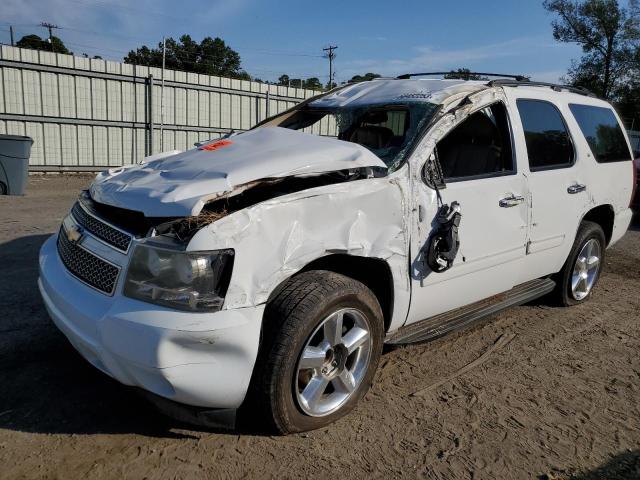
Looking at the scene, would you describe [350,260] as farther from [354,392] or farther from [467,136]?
[467,136]

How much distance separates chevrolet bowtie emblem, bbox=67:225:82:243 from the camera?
2.83 m

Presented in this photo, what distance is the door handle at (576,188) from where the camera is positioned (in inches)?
170

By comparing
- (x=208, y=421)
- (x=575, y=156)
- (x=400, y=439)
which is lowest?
(x=400, y=439)

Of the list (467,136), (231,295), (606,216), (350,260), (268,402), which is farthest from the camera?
(606,216)

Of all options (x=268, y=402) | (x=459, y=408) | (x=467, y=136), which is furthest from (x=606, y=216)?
(x=268, y=402)

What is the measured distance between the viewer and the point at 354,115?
3.96 m

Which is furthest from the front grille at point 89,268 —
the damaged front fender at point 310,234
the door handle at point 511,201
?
the door handle at point 511,201

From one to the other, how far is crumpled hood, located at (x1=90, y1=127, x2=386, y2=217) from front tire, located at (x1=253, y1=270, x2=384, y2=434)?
59 centimetres

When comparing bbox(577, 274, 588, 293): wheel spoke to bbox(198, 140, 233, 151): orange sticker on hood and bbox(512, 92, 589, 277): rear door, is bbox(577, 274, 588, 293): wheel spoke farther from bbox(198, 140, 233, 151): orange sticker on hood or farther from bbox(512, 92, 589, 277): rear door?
bbox(198, 140, 233, 151): orange sticker on hood

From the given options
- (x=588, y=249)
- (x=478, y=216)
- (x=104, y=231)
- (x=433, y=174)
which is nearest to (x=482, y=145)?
(x=478, y=216)

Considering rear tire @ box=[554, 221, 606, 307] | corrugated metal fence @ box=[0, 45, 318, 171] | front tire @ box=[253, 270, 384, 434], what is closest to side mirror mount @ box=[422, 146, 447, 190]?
front tire @ box=[253, 270, 384, 434]

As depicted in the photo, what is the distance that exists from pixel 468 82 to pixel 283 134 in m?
1.46

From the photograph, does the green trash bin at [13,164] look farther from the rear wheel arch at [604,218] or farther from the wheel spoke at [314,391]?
the rear wheel arch at [604,218]

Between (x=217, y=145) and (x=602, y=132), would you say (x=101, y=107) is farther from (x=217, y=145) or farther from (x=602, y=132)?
(x=602, y=132)
